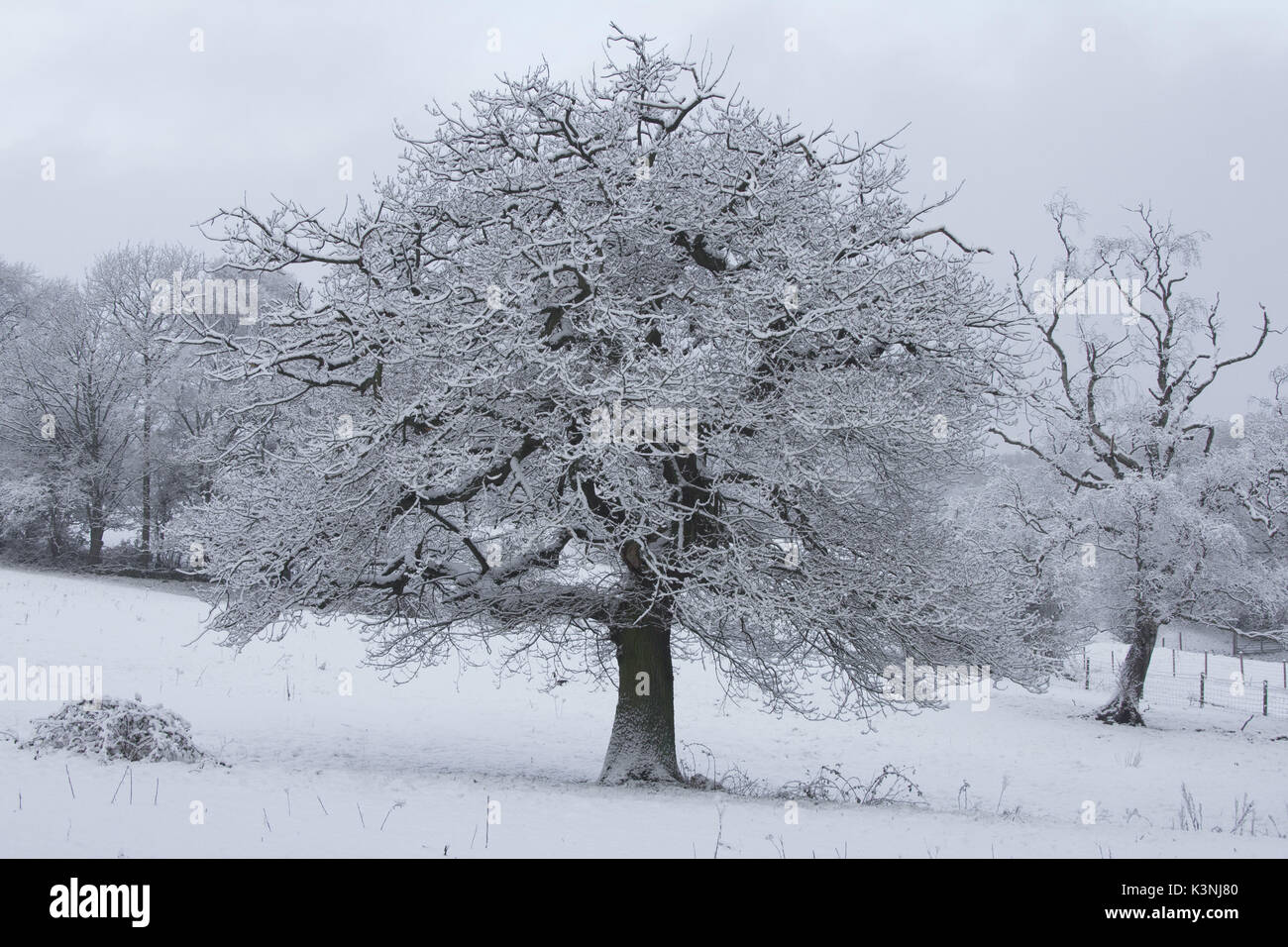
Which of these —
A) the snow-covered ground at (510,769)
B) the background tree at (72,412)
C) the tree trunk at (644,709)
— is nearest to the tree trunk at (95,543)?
the background tree at (72,412)

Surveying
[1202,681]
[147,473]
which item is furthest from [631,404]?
[147,473]

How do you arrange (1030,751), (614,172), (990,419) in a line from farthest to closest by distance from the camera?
1. (1030,751)
2. (990,419)
3. (614,172)

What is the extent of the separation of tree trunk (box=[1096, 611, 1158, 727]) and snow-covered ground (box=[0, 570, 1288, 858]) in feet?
2.47

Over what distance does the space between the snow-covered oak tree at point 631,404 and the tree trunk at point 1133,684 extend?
14.2 meters

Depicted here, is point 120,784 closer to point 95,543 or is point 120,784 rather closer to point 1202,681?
point 1202,681

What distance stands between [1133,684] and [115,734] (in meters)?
21.9

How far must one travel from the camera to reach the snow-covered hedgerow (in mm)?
8777

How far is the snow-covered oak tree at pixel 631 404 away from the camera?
8.67 metres

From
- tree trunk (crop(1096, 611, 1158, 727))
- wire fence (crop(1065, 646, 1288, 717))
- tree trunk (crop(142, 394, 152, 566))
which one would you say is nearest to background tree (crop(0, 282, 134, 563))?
tree trunk (crop(142, 394, 152, 566))

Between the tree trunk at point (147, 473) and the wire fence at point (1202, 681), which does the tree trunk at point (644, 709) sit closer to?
the wire fence at point (1202, 681)

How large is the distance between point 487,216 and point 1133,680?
2012 centimetres
